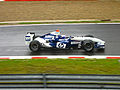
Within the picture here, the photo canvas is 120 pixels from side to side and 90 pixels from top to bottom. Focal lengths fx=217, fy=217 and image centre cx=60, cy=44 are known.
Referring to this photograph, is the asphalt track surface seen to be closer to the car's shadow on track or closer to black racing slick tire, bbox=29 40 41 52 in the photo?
the car's shadow on track

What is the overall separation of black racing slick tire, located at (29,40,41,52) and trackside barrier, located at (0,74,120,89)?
510 cm

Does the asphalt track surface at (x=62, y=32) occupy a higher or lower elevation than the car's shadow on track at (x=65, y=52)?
higher

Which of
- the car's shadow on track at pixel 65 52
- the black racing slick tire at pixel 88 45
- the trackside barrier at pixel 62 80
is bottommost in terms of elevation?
the trackside barrier at pixel 62 80

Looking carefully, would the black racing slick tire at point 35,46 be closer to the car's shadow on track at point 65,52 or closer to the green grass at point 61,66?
the car's shadow on track at point 65,52

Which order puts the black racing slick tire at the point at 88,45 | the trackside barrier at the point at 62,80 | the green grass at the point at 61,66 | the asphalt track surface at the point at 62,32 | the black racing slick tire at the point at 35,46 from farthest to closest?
the asphalt track surface at the point at 62,32 → the black racing slick tire at the point at 35,46 → the black racing slick tire at the point at 88,45 → the green grass at the point at 61,66 → the trackside barrier at the point at 62,80

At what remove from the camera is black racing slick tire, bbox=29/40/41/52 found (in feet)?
40.2

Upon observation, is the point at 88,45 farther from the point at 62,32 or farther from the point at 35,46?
the point at 62,32

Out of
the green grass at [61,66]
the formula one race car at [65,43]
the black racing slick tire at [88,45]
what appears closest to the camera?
the green grass at [61,66]

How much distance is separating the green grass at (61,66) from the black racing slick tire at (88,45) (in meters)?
1.43

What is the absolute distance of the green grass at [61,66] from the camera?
919 centimetres

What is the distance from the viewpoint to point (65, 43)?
1203 centimetres

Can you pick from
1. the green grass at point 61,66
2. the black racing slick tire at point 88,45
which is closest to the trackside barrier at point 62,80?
the green grass at point 61,66

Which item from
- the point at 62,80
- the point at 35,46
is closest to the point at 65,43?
the point at 35,46

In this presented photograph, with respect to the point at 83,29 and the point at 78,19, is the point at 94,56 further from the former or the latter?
the point at 78,19
